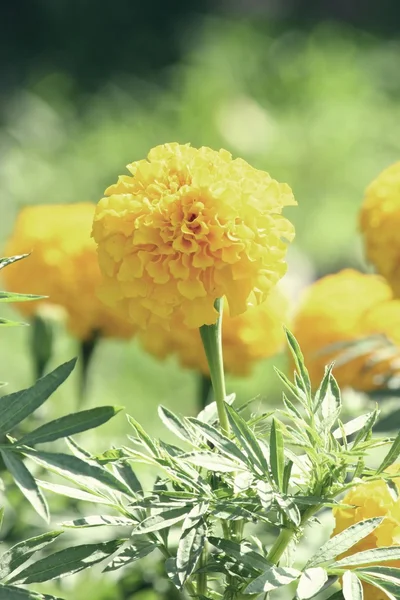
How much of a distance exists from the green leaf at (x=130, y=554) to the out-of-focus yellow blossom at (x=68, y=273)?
832mm

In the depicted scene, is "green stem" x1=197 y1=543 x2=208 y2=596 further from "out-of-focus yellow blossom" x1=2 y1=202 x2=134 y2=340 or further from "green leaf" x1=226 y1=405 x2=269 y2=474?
"out-of-focus yellow blossom" x1=2 y1=202 x2=134 y2=340

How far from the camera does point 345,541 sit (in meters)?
0.76

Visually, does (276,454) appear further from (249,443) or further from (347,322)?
(347,322)

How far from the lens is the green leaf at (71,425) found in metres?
0.79

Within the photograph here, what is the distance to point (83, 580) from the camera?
140 cm

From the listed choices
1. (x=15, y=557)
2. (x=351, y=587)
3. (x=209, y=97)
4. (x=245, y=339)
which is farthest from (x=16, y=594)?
(x=209, y=97)

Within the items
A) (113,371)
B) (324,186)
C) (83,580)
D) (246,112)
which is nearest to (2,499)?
(83,580)

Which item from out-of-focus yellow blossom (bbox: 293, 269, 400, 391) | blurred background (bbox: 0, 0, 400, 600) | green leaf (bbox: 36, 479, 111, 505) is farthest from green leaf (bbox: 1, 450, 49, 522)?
blurred background (bbox: 0, 0, 400, 600)

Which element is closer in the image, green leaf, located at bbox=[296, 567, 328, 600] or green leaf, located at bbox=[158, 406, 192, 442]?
green leaf, located at bbox=[296, 567, 328, 600]

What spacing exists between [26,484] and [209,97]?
13.4 feet

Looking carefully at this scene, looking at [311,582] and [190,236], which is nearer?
[311,582]

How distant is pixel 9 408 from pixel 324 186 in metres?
3.60

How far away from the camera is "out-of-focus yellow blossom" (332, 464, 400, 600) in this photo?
2.70ft

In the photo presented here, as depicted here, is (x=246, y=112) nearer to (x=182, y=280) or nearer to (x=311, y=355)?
(x=311, y=355)
